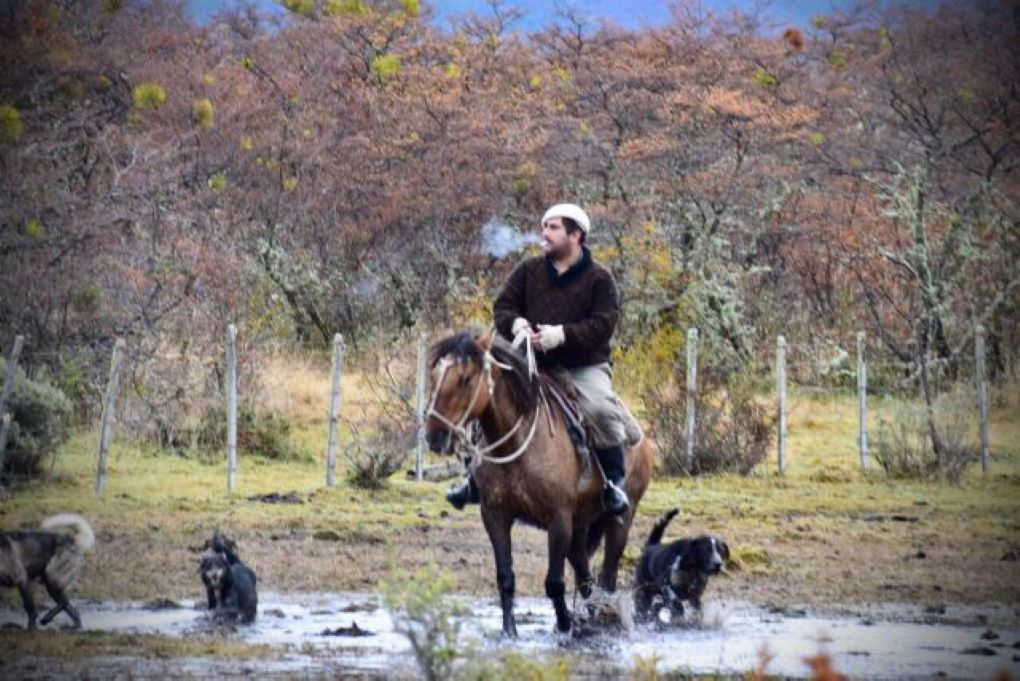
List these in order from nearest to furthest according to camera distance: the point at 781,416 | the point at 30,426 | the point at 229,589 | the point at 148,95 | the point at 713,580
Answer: the point at 229,589
the point at 713,580
the point at 30,426
the point at 781,416
the point at 148,95

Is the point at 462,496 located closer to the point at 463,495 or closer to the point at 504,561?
the point at 463,495

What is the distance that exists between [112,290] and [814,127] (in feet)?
54.3

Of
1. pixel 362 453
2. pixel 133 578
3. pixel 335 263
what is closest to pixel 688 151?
pixel 335 263

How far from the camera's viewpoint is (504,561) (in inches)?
423

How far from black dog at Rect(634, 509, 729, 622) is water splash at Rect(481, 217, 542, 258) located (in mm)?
20633

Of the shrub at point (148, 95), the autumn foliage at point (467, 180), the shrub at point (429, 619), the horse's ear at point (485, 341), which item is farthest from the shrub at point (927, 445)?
the shrub at point (148, 95)

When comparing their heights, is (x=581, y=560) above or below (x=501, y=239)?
below

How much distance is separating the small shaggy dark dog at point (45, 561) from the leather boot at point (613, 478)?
3047 millimetres

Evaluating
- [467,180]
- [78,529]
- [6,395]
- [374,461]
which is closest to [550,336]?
[78,529]

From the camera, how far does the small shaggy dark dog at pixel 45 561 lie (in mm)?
10664

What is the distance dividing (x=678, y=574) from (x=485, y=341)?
2.06 m

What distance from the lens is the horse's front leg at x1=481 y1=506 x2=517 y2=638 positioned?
1065 cm

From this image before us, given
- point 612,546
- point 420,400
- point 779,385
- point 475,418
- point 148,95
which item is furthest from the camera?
point 148,95

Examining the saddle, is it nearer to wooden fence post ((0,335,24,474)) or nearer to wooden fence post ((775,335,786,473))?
wooden fence post ((0,335,24,474))
